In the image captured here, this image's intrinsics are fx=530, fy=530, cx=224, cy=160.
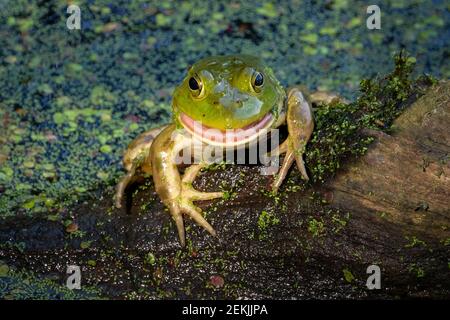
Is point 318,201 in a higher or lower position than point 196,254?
higher

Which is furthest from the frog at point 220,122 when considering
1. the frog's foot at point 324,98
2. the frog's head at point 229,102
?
the frog's foot at point 324,98

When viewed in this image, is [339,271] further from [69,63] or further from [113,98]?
[69,63]

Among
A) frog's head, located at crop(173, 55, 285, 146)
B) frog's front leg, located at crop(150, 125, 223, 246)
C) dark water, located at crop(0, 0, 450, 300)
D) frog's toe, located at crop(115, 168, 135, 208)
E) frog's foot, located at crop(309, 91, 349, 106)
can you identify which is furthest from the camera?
dark water, located at crop(0, 0, 450, 300)

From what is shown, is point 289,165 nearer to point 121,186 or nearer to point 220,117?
point 220,117

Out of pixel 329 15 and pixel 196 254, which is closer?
pixel 196 254

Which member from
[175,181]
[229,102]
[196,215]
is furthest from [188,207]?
[229,102]

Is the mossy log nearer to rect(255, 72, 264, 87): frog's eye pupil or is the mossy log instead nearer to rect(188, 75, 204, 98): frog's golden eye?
rect(255, 72, 264, 87): frog's eye pupil

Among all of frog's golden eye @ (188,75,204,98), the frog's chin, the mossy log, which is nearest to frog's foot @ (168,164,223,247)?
the frog's chin
